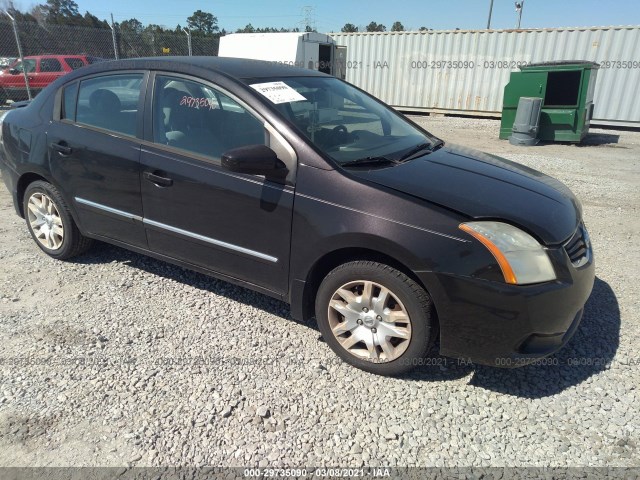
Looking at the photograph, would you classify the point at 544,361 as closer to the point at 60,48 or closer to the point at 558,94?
the point at 558,94

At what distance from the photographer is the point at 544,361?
9.28 feet

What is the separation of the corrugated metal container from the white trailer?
173 cm

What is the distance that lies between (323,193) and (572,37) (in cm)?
1436

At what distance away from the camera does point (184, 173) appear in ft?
9.86

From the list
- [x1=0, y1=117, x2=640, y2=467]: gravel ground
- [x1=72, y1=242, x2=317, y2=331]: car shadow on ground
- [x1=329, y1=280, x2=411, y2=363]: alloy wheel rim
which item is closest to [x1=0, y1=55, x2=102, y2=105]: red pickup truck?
[x1=72, y1=242, x2=317, y2=331]: car shadow on ground

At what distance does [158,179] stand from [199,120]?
1.60 ft

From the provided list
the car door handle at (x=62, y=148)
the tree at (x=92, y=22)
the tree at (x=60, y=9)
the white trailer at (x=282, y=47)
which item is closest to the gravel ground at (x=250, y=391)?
the car door handle at (x=62, y=148)

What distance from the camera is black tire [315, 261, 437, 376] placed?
8.04 feet

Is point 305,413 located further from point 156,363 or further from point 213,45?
point 213,45

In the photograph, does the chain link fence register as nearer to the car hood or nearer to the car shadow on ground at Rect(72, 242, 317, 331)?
the car shadow on ground at Rect(72, 242, 317, 331)

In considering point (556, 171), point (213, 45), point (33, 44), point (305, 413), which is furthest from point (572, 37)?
point (33, 44)

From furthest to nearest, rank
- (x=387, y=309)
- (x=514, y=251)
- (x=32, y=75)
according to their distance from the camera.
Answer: (x=32, y=75), (x=387, y=309), (x=514, y=251)

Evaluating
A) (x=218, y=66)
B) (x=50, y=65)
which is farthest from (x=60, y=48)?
(x=218, y=66)

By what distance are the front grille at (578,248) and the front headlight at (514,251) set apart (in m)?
0.24
